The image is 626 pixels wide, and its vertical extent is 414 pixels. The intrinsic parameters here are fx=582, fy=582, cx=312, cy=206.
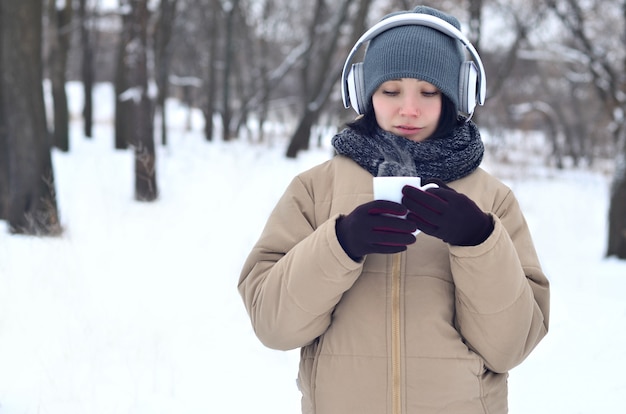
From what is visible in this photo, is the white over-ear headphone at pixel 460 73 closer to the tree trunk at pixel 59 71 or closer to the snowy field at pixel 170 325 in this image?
the snowy field at pixel 170 325

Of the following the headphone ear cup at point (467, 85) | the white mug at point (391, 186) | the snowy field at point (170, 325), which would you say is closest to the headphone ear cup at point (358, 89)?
the headphone ear cup at point (467, 85)

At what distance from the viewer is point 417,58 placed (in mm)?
1440

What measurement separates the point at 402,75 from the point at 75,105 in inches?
1375

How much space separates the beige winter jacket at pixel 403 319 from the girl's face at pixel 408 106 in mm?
192

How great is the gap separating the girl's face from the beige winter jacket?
0.19 m

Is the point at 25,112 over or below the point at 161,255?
over

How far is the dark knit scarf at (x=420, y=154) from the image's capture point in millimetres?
1436

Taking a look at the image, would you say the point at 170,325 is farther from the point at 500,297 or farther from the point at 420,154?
the point at 500,297

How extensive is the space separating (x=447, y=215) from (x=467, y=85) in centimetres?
49

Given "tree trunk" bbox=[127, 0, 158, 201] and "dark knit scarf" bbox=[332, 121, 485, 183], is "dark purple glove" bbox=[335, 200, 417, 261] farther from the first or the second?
"tree trunk" bbox=[127, 0, 158, 201]

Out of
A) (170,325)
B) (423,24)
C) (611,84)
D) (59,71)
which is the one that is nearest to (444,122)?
(423,24)

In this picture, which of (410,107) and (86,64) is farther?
(86,64)

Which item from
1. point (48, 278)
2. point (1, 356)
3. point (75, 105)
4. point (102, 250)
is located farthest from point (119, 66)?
point (75, 105)

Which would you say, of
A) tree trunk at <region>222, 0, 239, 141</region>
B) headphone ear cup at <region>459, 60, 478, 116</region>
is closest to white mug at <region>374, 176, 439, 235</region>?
headphone ear cup at <region>459, 60, 478, 116</region>
